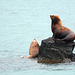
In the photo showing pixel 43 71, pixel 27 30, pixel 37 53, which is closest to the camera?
pixel 43 71

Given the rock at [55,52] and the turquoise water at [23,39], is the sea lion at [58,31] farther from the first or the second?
the turquoise water at [23,39]

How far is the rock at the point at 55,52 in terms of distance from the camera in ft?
67.1

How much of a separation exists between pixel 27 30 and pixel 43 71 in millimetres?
16598

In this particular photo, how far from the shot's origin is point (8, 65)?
20.0 metres

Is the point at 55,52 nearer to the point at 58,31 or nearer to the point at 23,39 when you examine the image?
the point at 58,31

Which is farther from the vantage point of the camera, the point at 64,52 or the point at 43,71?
the point at 64,52

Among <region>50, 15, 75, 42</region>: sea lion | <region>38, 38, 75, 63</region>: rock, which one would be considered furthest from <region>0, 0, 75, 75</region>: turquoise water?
<region>50, 15, 75, 42</region>: sea lion

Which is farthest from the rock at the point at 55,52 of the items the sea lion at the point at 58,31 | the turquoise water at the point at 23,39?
the sea lion at the point at 58,31

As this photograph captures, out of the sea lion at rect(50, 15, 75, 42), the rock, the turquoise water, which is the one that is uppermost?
the sea lion at rect(50, 15, 75, 42)

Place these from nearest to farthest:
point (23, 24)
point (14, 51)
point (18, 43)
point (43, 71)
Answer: point (43, 71) < point (14, 51) < point (18, 43) < point (23, 24)

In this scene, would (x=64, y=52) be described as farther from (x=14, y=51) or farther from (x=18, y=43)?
(x=18, y=43)

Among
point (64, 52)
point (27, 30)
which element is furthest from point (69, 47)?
point (27, 30)

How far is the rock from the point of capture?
67.1ft

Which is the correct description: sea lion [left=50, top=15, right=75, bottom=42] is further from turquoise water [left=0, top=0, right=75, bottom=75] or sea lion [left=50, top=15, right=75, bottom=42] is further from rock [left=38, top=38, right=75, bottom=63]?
turquoise water [left=0, top=0, right=75, bottom=75]
